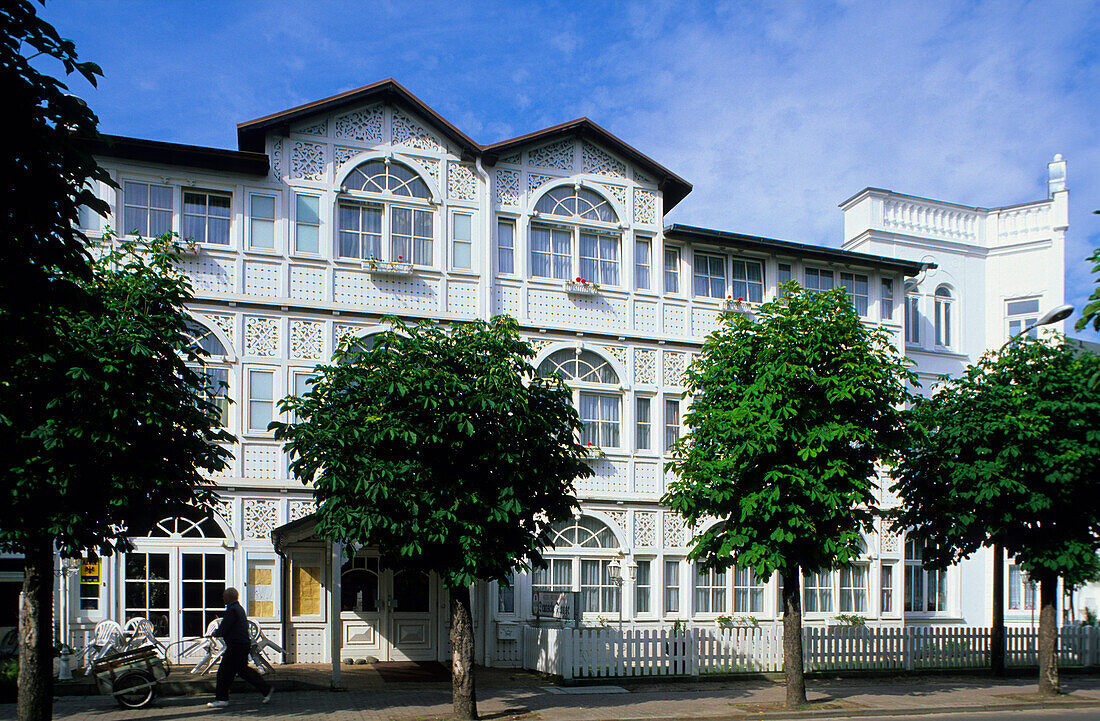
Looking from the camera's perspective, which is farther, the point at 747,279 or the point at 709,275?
the point at 747,279

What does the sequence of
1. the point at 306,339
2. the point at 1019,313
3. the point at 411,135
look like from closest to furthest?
the point at 306,339 < the point at 411,135 < the point at 1019,313

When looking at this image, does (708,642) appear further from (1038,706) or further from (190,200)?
(190,200)

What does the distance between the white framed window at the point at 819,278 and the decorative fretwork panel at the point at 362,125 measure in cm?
1160

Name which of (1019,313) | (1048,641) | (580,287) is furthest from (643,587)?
(1019,313)

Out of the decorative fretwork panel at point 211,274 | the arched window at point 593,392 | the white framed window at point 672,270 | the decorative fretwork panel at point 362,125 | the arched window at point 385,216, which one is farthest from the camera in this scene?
the white framed window at point 672,270

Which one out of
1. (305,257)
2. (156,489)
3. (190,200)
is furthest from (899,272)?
(156,489)

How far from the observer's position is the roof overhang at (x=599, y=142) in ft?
75.5

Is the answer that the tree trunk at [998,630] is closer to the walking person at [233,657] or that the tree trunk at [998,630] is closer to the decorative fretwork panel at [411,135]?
the walking person at [233,657]

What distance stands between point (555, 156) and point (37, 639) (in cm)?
1584

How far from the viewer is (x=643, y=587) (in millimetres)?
23406

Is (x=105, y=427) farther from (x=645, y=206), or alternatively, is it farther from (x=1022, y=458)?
(x=645, y=206)

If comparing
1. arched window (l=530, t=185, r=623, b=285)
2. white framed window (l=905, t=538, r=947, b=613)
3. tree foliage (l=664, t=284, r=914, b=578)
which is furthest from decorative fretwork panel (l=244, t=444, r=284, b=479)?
white framed window (l=905, t=538, r=947, b=613)

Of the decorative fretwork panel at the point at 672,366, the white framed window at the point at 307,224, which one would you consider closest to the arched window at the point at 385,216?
the white framed window at the point at 307,224

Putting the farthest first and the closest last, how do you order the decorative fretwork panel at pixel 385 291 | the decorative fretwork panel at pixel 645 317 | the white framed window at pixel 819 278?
1. the white framed window at pixel 819 278
2. the decorative fretwork panel at pixel 645 317
3. the decorative fretwork panel at pixel 385 291
